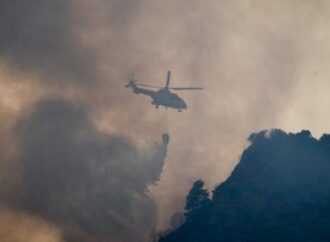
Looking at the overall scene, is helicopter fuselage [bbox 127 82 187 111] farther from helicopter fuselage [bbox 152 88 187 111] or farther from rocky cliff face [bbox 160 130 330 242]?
rocky cliff face [bbox 160 130 330 242]

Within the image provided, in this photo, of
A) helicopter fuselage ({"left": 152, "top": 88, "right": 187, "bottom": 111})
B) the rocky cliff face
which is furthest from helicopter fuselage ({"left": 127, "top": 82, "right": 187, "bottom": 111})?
the rocky cliff face

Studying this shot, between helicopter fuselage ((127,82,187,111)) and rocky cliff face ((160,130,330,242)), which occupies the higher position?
helicopter fuselage ((127,82,187,111))

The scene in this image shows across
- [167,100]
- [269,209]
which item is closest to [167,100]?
[167,100]

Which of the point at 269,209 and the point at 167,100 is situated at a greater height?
the point at 167,100

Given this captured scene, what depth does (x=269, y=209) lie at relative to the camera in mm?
182500

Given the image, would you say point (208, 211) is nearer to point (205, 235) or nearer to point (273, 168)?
point (205, 235)

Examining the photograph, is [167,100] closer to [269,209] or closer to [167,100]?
[167,100]

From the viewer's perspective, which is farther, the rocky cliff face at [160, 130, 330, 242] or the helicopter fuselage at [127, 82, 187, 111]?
the rocky cliff face at [160, 130, 330, 242]

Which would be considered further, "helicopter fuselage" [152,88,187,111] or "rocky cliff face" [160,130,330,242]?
"rocky cliff face" [160,130,330,242]

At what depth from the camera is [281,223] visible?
176 m

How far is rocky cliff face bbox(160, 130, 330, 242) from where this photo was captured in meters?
173

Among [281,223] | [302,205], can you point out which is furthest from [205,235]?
[302,205]

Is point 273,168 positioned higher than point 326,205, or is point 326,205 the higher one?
point 273,168

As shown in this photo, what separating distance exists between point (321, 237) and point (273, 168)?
3992cm
